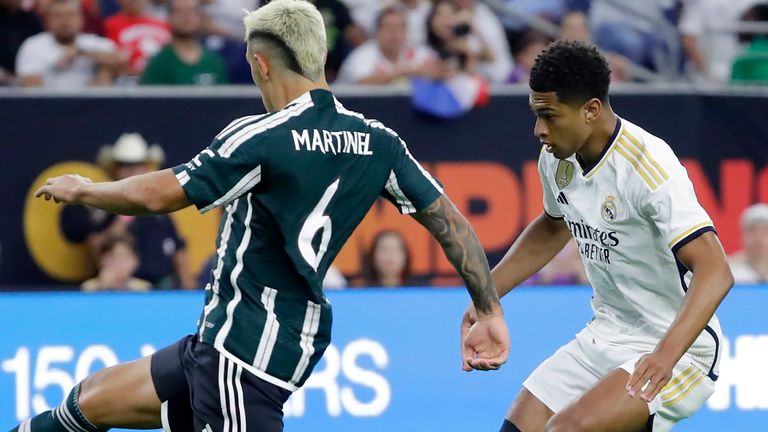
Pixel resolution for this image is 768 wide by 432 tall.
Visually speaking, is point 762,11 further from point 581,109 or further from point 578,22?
point 581,109

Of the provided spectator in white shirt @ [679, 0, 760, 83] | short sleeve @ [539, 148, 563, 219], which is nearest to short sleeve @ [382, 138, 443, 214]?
short sleeve @ [539, 148, 563, 219]

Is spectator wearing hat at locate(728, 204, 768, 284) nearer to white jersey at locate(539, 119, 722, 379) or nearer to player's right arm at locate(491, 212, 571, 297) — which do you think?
player's right arm at locate(491, 212, 571, 297)

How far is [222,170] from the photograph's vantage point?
4684mm

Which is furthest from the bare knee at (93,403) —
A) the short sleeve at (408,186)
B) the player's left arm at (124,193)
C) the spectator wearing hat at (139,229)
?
the spectator wearing hat at (139,229)

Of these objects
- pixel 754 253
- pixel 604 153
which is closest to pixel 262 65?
pixel 604 153

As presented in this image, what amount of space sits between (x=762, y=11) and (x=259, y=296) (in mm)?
8446

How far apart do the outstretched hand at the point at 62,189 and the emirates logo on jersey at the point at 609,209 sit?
1.93m

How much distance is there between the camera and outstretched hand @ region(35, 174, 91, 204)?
4598 mm

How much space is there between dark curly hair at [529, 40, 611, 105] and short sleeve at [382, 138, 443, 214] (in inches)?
20.9

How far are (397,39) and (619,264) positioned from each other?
18.2ft

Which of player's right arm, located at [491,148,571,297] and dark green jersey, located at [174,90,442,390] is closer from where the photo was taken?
dark green jersey, located at [174,90,442,390]

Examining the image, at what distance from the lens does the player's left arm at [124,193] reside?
15.1 feet

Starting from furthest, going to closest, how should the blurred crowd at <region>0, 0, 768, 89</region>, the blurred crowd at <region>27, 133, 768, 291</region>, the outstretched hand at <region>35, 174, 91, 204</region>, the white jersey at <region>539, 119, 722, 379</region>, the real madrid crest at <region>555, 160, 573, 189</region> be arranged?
the blurred crowd at <region>0, 0, 768, 89</region>, the blurred crowd at <region>27, 133, 768, 291</region>, the real madrid crest at <region>555, 160, 573, 189</region>, the white jersey at <region>539, 119, 722, 379</region>, the outstretched hand at <region>35, 174, 91, 204</region>

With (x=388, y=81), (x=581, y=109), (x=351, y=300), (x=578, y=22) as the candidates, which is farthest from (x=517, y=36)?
(x=581, y=109)
